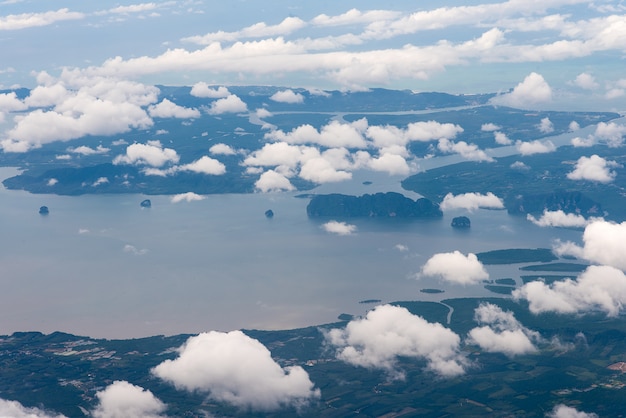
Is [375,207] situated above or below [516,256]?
above

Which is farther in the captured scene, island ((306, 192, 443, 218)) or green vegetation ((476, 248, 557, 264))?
island ((306, 192, 443, 218))

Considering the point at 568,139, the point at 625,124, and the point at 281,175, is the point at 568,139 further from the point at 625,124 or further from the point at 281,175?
the point at 281,175

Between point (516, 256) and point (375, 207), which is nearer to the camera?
point (516, 256)

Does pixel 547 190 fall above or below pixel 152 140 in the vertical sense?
below

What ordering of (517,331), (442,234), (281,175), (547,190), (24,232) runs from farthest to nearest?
(281,175) < (547,190) < (24,232) < (442,234) < (517,331)

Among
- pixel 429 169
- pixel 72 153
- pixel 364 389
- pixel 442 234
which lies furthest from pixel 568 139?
pixel 364 389

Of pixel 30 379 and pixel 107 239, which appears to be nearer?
pixel 30 379
